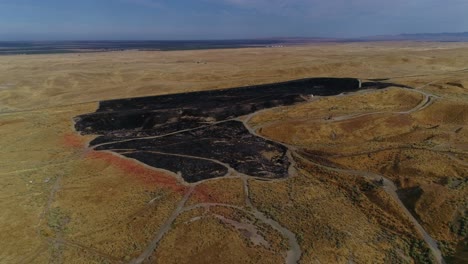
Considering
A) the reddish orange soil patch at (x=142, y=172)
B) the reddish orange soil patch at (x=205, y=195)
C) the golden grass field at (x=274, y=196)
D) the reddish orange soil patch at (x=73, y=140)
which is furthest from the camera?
the reddish orange soil patch at (x=73, y=140)

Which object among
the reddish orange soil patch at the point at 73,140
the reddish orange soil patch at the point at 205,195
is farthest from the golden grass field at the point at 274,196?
the reddish orange soil patch at the point at 73,140

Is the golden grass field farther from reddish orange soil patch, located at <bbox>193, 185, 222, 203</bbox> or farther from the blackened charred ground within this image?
the blackened charred ground

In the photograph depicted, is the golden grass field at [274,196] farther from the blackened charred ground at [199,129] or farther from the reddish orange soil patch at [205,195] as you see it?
the blackened charred ground at [199,129]

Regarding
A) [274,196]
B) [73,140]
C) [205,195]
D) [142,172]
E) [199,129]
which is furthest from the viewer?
[199,129]

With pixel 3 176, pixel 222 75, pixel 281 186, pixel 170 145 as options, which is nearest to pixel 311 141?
pixel 281 186

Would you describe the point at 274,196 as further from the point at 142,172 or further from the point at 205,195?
the point at 142,172

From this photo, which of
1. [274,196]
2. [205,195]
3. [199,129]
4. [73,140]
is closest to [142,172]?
[205,195]
